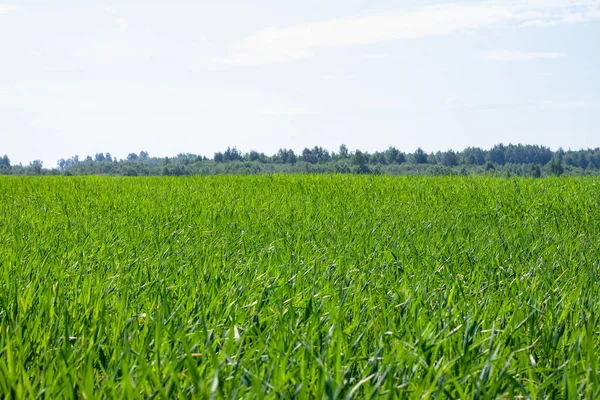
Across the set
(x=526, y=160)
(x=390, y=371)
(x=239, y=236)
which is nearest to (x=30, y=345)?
(x=390, y=371)

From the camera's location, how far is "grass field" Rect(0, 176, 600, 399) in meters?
1.76

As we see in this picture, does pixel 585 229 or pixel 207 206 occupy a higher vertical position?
pixel 207 206

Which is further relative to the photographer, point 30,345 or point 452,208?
point 452,208

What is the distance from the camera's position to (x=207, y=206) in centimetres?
838

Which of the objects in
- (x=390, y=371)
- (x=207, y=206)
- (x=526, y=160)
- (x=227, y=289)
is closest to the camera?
(x=390, y=371)

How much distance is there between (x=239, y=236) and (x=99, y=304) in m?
2.96

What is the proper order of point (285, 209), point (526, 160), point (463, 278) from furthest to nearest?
point (526, 160) < point (285, 209) < point (463, 278)

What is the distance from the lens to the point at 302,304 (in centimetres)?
272

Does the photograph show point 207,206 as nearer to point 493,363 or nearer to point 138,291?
point 138,291

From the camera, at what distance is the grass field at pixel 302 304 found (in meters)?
1.76

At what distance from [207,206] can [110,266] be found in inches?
A: 177

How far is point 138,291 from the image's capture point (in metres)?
3.07

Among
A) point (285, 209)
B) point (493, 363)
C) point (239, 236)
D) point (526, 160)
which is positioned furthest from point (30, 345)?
point (526, 160)

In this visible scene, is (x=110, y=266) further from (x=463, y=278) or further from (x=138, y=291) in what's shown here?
(x=463, y=278)
